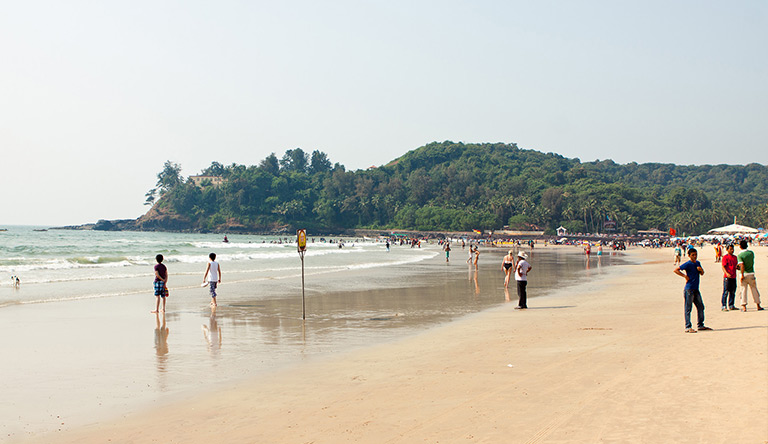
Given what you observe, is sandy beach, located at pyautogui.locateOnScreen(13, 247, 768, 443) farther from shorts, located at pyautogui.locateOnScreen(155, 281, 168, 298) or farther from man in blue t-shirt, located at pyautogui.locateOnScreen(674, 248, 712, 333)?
shorts, located at pyautogui.locateOnScreen(155, 281, 168, 298)

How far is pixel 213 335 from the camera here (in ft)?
41.5

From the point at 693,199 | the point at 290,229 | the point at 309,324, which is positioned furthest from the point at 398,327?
the point at 290,229

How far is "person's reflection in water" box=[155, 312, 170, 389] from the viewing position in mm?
Answer: 9266

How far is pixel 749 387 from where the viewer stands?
22.7 feet

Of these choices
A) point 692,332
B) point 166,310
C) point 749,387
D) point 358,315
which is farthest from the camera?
point 166,310

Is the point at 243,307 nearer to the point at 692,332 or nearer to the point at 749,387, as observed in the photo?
the point at 692,332

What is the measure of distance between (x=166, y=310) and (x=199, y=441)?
38.9ft

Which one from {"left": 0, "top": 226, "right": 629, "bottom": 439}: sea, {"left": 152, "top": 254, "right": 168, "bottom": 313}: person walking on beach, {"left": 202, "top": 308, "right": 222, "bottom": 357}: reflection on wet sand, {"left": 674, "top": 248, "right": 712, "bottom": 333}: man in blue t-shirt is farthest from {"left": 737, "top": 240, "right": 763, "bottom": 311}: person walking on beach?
{"left": 152, "top": 254, "right": 168, "bottom": 313}: person walking on beach

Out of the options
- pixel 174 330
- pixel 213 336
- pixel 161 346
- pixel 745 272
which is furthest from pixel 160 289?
pixel 745 272

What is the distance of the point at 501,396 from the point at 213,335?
7.55 m

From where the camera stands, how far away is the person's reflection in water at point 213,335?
11.1 meters

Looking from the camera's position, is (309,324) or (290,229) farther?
(290,229)

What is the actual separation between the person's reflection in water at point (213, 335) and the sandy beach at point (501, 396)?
2.26m

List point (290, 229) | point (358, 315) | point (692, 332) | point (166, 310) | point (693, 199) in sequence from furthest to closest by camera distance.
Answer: point (290, 229) → point (693, 199) → point (166, 310) → point (358, 315) → point (692, 332)
